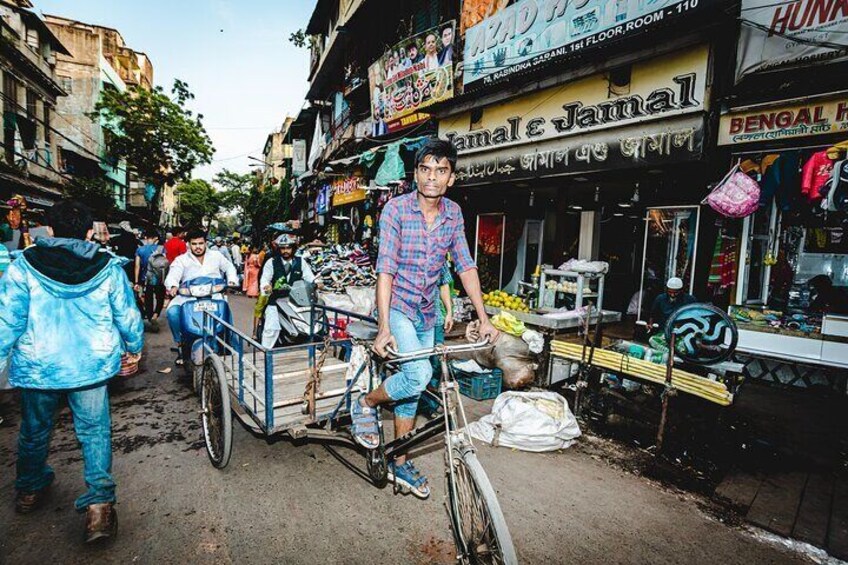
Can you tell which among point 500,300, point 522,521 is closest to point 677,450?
point 522,521

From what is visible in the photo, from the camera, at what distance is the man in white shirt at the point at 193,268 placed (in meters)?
5.04

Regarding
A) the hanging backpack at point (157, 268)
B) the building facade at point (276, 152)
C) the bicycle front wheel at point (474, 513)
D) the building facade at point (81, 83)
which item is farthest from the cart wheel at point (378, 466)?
the building facade at point (276, 152)

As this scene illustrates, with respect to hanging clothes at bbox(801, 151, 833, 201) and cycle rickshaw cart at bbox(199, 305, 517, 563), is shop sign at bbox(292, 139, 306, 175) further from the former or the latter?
hanging clothes at bbox(801, 151, 833, 201)

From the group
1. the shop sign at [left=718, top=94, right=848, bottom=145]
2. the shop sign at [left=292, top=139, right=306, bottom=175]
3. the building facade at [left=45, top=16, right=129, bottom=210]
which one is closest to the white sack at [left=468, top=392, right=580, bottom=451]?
the shop sign at [left=718, top=94, right=848, bottom=145]

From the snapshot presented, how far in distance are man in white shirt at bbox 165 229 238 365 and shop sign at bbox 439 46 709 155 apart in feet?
21.9

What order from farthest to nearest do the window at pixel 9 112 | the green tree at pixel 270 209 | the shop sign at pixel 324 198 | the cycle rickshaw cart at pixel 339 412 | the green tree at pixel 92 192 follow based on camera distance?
1. the green tree at pixel 270 209
2. the green tree at pixel 92 192
3. the window at pixel 9 112
4. the shop sign at pixel 324 198
5. the cycle rickshaw cart at pixel 339 412

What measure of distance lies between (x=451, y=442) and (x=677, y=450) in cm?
345

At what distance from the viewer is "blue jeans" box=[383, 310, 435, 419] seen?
274 cm

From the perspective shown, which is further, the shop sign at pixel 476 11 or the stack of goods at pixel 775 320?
the shop sign at pixel 476 11

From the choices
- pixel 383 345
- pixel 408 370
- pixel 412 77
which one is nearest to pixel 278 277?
pixel 408 370

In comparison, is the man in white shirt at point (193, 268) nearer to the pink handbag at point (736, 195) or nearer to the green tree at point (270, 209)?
the pink handbag at point (736, 195)

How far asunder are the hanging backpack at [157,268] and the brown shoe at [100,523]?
23.7ft

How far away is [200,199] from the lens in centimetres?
5778

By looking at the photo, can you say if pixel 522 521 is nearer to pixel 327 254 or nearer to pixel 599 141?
pixel 599 141
